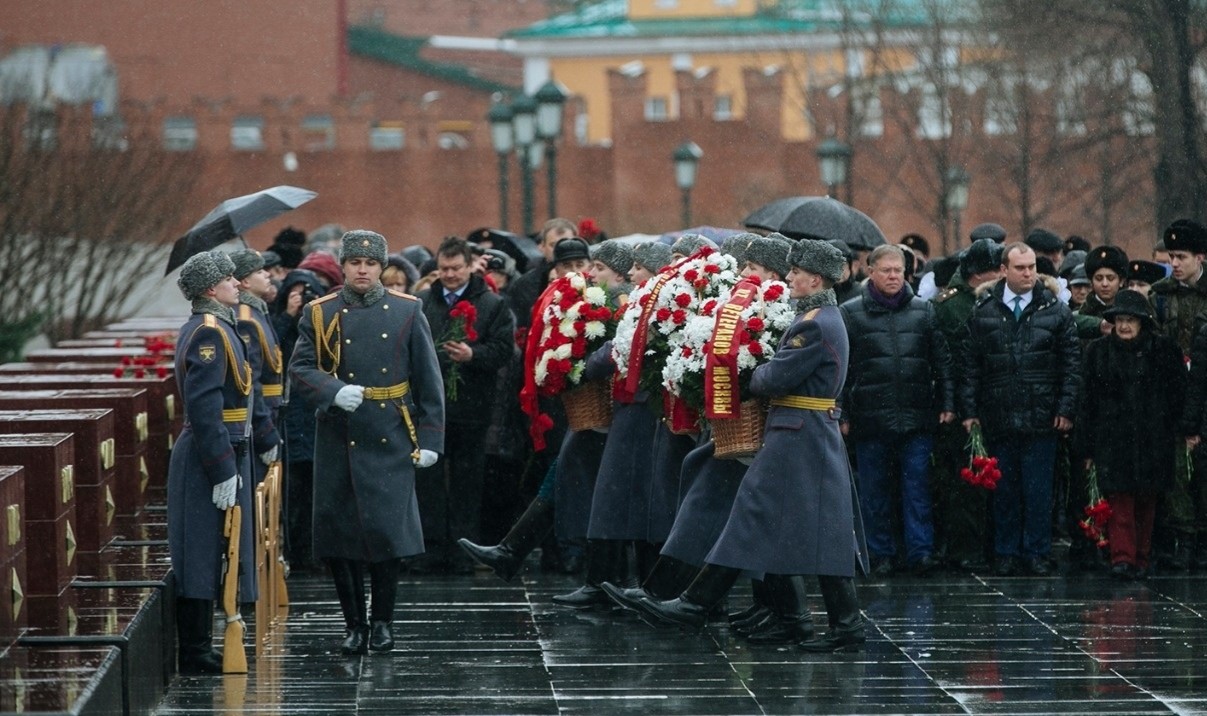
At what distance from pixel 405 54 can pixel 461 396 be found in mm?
57127

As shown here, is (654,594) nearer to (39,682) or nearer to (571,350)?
(571,350)

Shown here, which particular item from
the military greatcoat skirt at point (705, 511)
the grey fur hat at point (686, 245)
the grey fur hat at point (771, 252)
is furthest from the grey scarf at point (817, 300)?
the grey fur hat at point (686, 245)

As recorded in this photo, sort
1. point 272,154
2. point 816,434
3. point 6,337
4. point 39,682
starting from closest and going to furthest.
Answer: point 39,682
point 816,434
point 6,337
point 272,154

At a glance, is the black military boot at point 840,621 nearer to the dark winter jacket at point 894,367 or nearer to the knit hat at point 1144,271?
the dark winter jacket at point 894,367

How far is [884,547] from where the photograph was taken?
1289cm

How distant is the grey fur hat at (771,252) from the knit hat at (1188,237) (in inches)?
146

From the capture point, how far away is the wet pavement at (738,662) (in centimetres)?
909

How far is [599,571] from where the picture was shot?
11.6 m

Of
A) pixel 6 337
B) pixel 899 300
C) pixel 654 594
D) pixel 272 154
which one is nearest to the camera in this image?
pixel 654 594

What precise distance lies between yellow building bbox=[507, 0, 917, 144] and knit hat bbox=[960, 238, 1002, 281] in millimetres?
43670

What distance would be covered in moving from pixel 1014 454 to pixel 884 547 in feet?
3.06

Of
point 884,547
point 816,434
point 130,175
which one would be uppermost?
point 130,175

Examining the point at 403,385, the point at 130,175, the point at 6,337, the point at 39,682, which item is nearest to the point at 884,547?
the point at 403,385

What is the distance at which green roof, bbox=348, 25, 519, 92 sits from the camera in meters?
68.2
